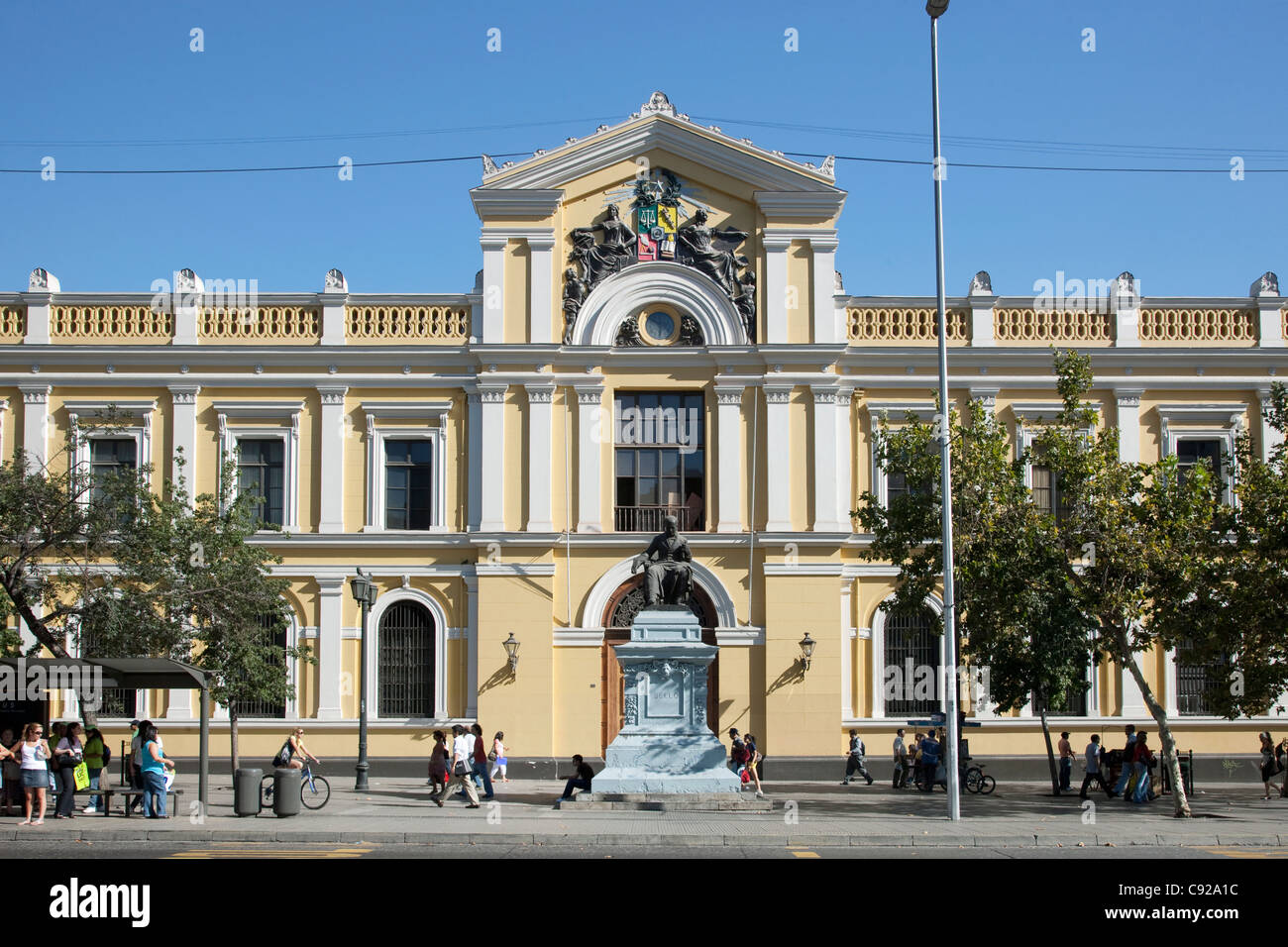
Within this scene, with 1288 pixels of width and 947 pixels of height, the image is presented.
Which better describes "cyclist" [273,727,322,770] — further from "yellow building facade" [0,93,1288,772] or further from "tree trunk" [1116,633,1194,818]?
"tree trunk" [1116,633,1194,818]

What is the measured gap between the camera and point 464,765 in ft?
85.4

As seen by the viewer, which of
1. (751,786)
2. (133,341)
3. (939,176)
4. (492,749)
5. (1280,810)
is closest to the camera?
(939,176)

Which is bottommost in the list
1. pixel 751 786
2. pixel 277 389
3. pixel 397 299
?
pixel 751 786

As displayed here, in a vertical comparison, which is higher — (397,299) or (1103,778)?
(397,299)

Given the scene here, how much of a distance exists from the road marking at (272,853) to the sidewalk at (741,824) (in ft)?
4.32

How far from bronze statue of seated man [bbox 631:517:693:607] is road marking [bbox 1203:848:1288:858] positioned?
10.7 metres

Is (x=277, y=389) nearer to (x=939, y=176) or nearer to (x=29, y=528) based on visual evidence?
(x=29, y=528)

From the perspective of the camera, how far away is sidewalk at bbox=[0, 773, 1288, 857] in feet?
66.0

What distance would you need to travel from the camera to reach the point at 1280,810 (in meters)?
25.8

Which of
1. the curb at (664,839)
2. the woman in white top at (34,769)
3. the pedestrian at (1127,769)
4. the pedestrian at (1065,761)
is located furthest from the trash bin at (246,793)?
the pedestrian at (1127,769)

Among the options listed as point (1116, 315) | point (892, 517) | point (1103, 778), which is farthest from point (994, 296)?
point (1103, 778)

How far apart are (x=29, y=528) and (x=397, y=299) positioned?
11.1m

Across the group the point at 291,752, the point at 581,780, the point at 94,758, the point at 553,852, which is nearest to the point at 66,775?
the point at 94,758

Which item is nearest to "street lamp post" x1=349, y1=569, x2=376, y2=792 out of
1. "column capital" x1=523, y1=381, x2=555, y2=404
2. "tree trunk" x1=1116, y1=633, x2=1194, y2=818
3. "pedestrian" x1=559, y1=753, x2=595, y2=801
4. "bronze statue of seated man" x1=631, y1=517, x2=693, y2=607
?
"pedestrian" x1=559, y1=753, x2=595, y2=801
